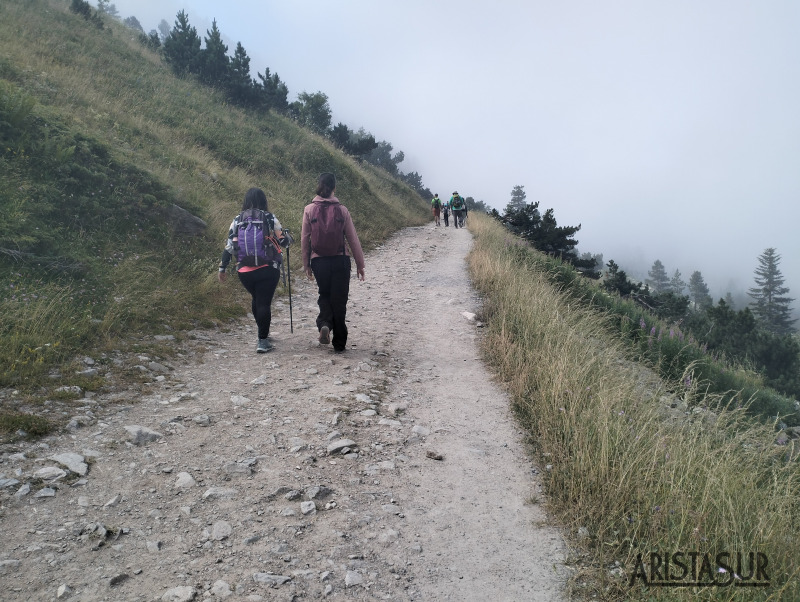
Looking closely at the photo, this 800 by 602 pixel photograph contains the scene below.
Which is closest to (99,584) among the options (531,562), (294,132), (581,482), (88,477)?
(88,477)

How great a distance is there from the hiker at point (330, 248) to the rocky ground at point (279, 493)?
100cm

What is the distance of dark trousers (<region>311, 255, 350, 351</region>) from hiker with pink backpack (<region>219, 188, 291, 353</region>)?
22.9 inches

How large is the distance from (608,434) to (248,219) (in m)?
5.03

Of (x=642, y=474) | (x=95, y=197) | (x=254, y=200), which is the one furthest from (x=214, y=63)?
Answer: (x=642, y=474)

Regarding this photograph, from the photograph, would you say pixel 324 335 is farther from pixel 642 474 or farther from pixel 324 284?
pixel 642 474

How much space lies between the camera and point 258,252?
6.45m

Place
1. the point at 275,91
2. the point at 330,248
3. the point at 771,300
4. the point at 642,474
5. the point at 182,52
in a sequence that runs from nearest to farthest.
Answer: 1. the point at 642,474
2. the point at 330,248
3. the point at 182,52
4. the point at 275,91
5. the point at 771,300

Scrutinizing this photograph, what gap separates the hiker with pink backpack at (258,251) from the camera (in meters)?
6.44

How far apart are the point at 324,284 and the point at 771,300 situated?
370ft

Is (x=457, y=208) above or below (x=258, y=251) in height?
above

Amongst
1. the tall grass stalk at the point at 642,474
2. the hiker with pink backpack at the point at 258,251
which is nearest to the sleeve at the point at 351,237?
the hiker with pink backpack at the point at 258,251

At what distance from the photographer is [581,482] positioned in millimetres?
3391

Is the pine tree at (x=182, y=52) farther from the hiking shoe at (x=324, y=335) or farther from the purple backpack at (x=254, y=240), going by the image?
the hiking shoe at (x=324, y=335)

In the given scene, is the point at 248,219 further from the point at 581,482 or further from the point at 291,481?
the point at 581,482
